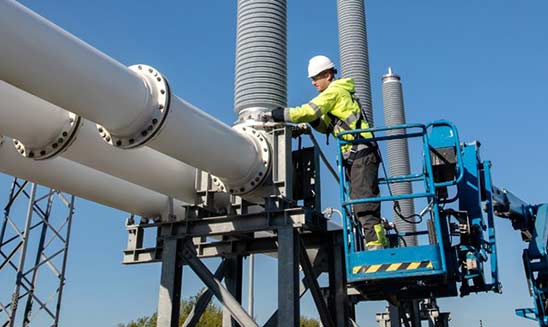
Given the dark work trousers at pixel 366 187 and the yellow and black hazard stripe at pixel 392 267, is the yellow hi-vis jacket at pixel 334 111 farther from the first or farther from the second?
the yellow and black hazard stripe at pixel 392 267

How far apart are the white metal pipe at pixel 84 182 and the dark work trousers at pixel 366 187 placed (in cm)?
247

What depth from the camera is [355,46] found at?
41.4 feet

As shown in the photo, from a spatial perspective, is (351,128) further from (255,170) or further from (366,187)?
(255,170)

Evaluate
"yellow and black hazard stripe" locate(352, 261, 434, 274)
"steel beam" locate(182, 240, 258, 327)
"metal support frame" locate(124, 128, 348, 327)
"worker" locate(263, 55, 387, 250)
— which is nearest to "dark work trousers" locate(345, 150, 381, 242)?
"worker" locate(263, 55, 387, 250)

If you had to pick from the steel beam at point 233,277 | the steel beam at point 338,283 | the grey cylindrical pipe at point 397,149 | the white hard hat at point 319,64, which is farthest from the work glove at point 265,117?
the grey cylindrical pipe at point 397,149

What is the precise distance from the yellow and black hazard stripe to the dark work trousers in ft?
1.18

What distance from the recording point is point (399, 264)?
498cm

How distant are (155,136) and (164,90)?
0.38 m

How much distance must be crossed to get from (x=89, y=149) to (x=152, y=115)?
105 cm

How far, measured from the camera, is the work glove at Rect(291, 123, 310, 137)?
6.02 meters

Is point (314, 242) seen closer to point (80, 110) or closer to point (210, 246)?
point (210, 246)

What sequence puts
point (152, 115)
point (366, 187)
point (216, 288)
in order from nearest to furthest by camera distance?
point (152, 115), point (366, 187), point (216, 288)

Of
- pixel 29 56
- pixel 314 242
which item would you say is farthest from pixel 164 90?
pixel 314 242

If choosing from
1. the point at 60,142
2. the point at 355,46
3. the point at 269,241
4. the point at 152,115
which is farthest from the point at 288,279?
the point at 355,46
